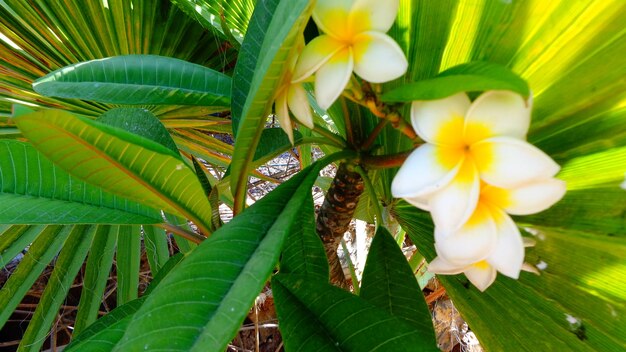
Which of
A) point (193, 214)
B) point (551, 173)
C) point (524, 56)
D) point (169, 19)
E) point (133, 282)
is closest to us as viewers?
point (551, 173)

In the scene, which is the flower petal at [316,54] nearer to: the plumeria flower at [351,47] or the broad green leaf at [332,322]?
the plumeria flower at [351,47]

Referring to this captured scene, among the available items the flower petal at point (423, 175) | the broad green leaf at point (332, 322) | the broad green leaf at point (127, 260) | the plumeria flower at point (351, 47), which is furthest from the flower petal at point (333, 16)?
the broad green leaf at point (127, 260)

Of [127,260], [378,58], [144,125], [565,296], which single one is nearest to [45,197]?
[144,125]

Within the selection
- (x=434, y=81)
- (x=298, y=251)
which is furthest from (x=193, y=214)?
(x=434, y=81)

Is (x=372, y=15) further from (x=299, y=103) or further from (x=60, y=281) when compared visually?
(x=60, y=281)

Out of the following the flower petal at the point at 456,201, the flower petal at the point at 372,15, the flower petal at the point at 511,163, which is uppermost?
the flower petal at the point at 372,15

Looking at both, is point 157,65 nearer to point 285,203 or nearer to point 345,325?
point 285,203
